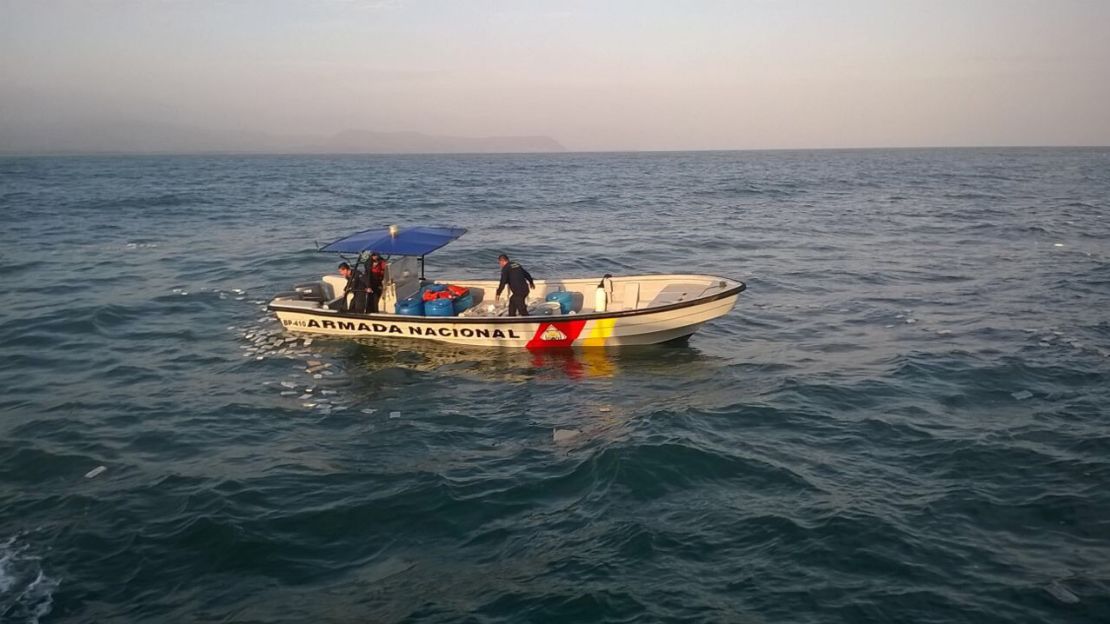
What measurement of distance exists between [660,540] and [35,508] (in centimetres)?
917

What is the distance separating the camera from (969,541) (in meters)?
10.1

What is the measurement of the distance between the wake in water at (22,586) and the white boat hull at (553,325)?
390 inches

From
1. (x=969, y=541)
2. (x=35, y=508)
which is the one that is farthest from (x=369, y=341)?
(x=969, y=541)

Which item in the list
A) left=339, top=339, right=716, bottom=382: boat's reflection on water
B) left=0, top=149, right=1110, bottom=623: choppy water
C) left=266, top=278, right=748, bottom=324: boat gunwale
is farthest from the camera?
left=339, top=339, right=716, bottom=382: boat's reflection on water

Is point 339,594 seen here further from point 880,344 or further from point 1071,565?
point 880,344

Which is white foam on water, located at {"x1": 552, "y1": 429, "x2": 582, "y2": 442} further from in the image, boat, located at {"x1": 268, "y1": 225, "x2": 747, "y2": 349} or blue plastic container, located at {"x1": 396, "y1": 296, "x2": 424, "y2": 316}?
blue plastic container, located at {"x1": 396, "y1": 296, "x2": 424, "y2": 316}

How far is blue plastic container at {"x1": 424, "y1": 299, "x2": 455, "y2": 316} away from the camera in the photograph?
62.8 ft

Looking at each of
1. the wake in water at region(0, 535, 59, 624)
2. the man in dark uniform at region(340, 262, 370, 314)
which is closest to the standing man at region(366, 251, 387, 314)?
the man in dark uniform at region(340, 262, 370, 314)

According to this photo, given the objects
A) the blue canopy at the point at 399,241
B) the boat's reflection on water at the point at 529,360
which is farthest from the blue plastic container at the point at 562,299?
the blue canopy at the point at 399,241

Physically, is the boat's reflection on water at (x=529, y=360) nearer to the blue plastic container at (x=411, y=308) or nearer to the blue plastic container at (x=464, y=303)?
the blue plastic container at (x=411, y=308)

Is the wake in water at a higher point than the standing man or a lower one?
lower

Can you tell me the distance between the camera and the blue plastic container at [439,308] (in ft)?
62.8

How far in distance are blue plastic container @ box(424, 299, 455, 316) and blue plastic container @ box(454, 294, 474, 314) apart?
338 mm

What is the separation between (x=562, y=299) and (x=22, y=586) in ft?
40.5
